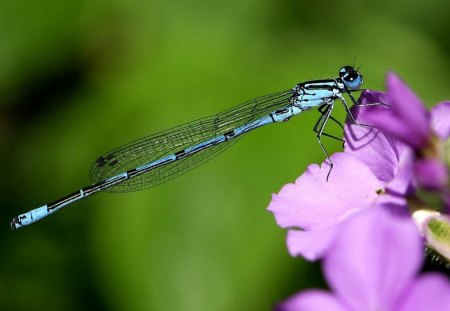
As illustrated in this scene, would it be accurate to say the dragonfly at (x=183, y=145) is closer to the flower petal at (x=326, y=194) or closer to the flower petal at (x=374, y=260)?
the flower petal at (x=326, y=194)

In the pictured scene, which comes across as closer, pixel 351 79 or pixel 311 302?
pixel 311 302

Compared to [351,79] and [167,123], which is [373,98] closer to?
[351,79]

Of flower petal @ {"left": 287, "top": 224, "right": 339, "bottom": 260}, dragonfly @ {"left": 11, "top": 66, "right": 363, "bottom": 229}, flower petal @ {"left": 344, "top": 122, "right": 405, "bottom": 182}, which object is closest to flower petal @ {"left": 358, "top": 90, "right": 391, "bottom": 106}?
flower petal @ {"left": 344, "top": 122, "right": 405, "bottom": 182}

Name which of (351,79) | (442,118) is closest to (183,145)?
(351,79)

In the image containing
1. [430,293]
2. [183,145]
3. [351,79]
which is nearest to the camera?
[430,293]

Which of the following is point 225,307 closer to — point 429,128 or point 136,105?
point 136,105

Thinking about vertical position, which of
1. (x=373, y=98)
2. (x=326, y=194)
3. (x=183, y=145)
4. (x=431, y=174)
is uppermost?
(x=183, y=145)

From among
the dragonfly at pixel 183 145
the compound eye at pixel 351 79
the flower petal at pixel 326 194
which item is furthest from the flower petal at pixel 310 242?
the dragonfly at pixel 183 145
